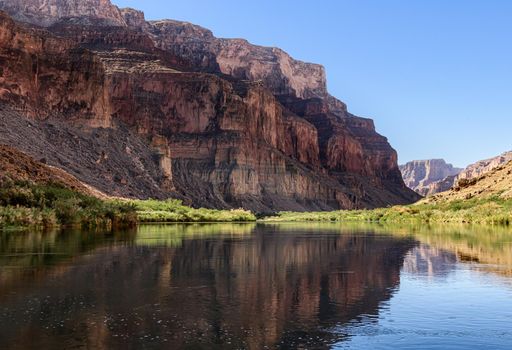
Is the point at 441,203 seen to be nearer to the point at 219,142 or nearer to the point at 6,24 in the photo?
the point at 6,24

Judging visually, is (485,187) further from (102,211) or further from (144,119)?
(144,119)

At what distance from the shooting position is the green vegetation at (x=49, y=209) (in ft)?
158

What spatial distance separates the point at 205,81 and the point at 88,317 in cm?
15376

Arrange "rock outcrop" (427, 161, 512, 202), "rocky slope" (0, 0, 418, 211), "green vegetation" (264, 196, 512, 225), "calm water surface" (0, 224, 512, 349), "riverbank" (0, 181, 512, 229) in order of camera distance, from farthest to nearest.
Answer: "rocky slope" (0, 0, 418, 211), "rock outcrop" (427, 161, 512, 202), "green vegetation" (264, 196, 512, 225), "riverbank" (0, 181, 512, 229), "calm water surface" (0, 224, 512, 349)

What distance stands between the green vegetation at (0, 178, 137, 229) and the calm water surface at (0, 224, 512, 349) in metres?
20.4

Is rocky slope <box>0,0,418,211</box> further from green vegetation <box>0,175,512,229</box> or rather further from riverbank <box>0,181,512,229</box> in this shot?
green vegetation <box>0,175,512,229</box>

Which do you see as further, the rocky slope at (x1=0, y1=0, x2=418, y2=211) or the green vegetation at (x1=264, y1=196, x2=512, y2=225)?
the rocky slope at (x1=0, y1=0, x2=418, y2=211)

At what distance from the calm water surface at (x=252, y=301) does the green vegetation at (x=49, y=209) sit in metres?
20.4

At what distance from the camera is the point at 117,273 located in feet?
69.4

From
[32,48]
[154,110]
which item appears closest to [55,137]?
[32,48]

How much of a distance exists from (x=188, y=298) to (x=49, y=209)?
39129 mm

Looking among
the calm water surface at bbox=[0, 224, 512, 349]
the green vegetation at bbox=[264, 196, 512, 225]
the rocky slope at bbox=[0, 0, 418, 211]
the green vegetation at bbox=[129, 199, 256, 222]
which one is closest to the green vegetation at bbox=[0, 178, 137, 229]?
the green vegetation at bbox=[129, 199, 256, 222]

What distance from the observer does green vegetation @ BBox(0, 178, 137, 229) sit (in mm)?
48156

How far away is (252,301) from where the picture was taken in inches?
623
